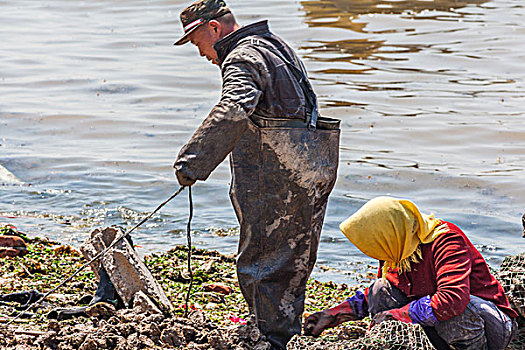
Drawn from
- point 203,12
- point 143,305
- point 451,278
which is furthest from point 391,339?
point 203,12

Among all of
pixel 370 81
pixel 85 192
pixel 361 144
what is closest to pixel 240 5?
pixel 370 81

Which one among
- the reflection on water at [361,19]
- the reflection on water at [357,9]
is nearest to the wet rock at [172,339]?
the reflection on water at [361,19]

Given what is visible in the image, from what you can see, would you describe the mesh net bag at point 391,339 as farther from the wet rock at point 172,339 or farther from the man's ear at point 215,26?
the man's ear at point 215,26

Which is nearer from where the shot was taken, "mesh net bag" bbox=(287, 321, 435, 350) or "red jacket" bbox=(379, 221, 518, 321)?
"mesh net bag" bbox=(287, 321, 435, 350)

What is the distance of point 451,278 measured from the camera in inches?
167

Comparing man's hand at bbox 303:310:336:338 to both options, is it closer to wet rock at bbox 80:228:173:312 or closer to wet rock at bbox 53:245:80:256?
wet rock at bbox 80:228:173:312

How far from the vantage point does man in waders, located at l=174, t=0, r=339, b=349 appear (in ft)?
15.3

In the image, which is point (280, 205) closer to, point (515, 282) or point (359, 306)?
point (359, 306)

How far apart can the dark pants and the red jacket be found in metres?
0.09

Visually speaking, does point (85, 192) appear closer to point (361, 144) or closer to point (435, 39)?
point (361, 144)

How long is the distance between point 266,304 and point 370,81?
1241 centimetres

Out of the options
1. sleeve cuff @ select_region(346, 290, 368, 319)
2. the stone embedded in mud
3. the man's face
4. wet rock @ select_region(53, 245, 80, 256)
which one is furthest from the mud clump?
wet rock @ select_region(53, 245, 80, 256)

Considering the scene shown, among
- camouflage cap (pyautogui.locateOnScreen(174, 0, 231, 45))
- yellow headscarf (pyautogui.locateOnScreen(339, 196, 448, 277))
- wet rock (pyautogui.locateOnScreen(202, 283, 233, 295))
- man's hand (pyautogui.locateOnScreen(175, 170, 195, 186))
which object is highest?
camouflage cap (pyautogui.locateOnScreen(174, 0, 231, 45))

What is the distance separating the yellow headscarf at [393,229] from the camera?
4301mm
